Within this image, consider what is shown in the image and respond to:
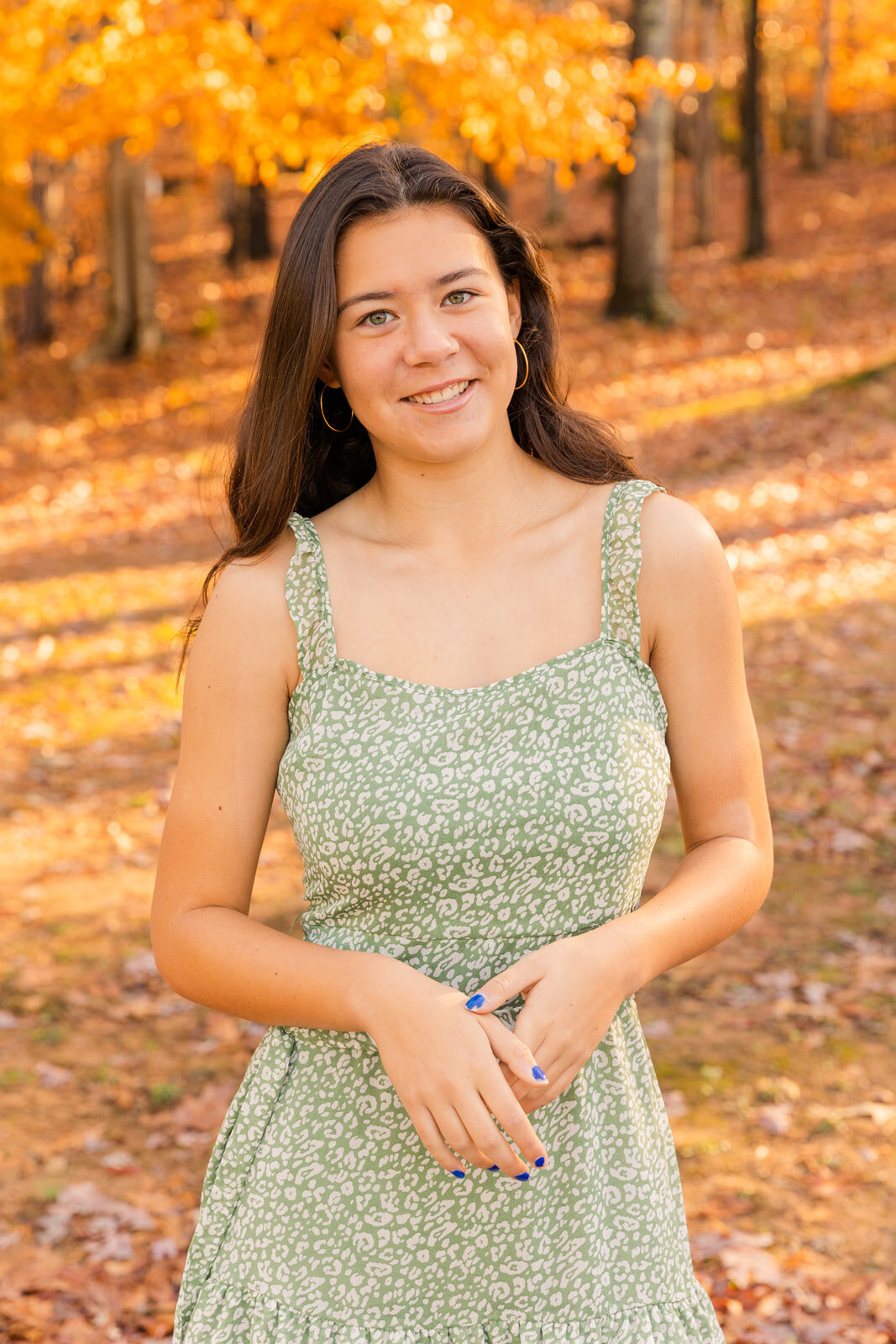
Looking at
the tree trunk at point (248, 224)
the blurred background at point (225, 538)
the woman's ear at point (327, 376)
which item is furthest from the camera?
the tree trunk at point (248, 224)

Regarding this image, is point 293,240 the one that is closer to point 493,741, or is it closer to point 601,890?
point 493,741

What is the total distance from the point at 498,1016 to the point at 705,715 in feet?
1.91

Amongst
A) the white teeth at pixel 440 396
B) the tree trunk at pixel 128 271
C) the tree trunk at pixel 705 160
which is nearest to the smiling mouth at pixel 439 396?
the white teeth at pixel 440 396

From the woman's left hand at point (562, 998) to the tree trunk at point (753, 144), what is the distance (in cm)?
2290

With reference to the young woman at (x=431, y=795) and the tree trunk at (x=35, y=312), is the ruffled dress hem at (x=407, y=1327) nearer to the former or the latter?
the young woman at (x=431, y=795)

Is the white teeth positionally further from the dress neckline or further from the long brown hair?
the dress neckline

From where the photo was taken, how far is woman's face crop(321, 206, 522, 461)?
2109mm

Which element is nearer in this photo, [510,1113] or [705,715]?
[510,1113]

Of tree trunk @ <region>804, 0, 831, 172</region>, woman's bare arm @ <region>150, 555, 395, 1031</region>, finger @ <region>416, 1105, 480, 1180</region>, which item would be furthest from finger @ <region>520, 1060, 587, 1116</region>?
tree trunk @ <region>804, 0, 831, 172</region>

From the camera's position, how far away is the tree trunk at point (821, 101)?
A: 1126 inches

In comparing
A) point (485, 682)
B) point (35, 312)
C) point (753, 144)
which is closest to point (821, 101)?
point (753, 144)

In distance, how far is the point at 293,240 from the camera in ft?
7.10

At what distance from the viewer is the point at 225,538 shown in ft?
32.9

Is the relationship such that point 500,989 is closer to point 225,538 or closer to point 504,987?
point 504,987
